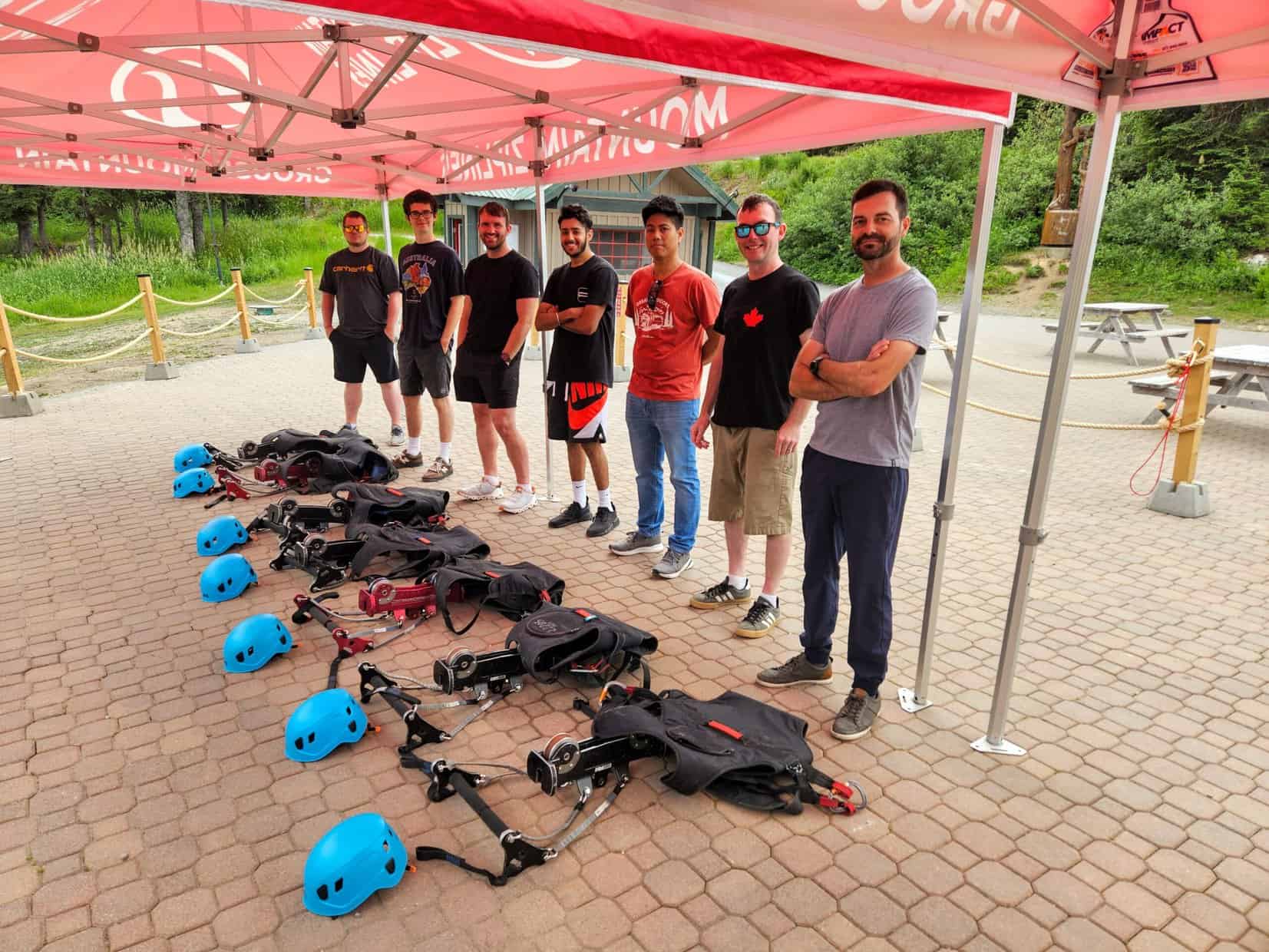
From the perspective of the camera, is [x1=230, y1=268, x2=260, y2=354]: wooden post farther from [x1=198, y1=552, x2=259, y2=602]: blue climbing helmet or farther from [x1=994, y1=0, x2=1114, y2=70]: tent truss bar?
[x1=994, y1=0, x2=1114, y2=70]: tent truss bar

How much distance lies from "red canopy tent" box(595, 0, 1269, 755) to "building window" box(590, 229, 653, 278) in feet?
51.0

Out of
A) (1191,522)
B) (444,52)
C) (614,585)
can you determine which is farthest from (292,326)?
(1191,522)

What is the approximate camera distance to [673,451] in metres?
4.77

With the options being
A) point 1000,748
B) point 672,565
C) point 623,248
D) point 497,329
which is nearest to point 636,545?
point 672,565

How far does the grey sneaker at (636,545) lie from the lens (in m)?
5.18

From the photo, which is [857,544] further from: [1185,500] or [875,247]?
[1185,500]

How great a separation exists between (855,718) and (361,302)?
553cm

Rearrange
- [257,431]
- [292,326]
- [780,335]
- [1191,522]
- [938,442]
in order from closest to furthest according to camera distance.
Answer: [780,335], [1191,522], [257,431], [938,442], [292,326]

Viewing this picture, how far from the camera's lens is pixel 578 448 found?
5.62 meters

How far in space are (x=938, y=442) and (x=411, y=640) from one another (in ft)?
22.7

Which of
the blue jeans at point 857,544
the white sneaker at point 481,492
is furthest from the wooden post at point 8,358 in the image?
the blue jeans at point 857,544

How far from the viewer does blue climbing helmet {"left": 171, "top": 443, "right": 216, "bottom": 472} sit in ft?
22.5

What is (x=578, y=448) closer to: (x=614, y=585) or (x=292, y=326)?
(x=614, y=585)

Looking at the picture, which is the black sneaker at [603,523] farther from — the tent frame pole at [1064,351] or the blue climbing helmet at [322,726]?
the tent frame pole at [1064,351]
